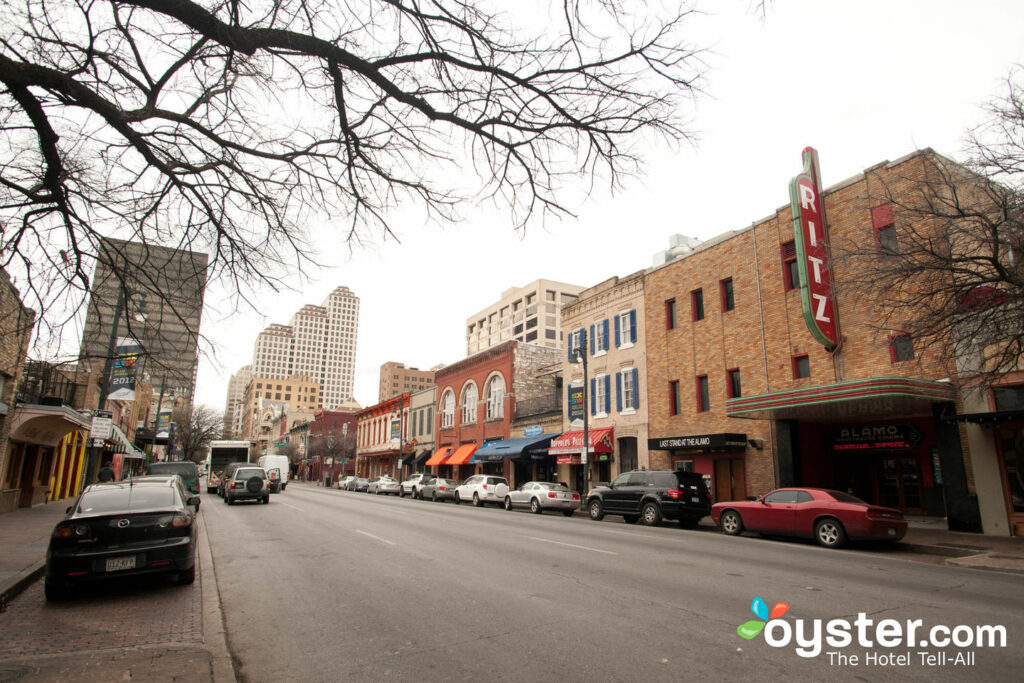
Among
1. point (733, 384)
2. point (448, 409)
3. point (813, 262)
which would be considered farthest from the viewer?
point (448, 409)

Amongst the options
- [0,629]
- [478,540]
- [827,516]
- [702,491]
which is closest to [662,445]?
[702,491]

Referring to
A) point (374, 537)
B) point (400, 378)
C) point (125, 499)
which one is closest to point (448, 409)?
point (374, 537)

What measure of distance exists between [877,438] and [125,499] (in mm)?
20717

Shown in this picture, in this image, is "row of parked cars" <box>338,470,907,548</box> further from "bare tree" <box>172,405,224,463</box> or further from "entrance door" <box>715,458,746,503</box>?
"bare tree" <box>172,405,224,463</box>

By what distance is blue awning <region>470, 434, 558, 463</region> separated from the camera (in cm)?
3300

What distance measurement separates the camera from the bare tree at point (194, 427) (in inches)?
2795

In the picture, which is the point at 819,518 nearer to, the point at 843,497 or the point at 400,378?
the point at 843,497

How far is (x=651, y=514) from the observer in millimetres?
19000

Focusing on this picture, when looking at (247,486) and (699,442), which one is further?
(247,486)

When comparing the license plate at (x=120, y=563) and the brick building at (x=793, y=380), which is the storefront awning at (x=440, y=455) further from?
the license plate at (x=120, y=563)

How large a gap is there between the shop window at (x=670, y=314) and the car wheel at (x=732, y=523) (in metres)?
11.3

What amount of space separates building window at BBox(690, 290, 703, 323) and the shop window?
1105 millimetres

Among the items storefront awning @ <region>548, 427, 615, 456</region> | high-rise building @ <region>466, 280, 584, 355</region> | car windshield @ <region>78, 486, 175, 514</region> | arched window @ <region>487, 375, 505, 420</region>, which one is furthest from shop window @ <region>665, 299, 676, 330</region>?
high-rise building @ <region>466, 280, 584, 355</region>

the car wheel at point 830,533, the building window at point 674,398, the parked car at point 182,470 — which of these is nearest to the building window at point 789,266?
the building window at point 674,398
